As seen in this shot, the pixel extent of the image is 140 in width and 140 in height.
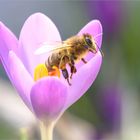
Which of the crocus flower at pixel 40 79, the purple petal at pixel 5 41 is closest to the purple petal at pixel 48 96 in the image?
the crocus flower at pixel 40 79

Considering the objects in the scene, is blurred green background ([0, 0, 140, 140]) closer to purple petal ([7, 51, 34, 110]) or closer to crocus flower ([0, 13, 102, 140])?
crocus flower ([0, 13, 102, 140])

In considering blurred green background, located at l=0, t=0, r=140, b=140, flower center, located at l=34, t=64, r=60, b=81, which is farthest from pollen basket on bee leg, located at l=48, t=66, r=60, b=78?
blurred green background, located at l=0, t=0, r=140, b=140

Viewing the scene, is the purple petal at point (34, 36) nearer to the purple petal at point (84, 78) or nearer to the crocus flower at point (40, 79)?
the crocus flower at point (40, 79)

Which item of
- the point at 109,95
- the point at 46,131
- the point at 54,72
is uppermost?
the point at 109,95

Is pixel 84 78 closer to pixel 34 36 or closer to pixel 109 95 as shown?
pixel 34 36

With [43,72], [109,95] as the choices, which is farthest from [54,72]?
[109,95]

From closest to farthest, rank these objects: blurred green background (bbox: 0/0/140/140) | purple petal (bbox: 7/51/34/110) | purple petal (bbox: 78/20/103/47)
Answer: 1. purple petal (bbox: 7/51/34/110)
2. purple petal (bbox: 78/20/103/47)
3. blurred green background (bbox: 0/0/140/140)
